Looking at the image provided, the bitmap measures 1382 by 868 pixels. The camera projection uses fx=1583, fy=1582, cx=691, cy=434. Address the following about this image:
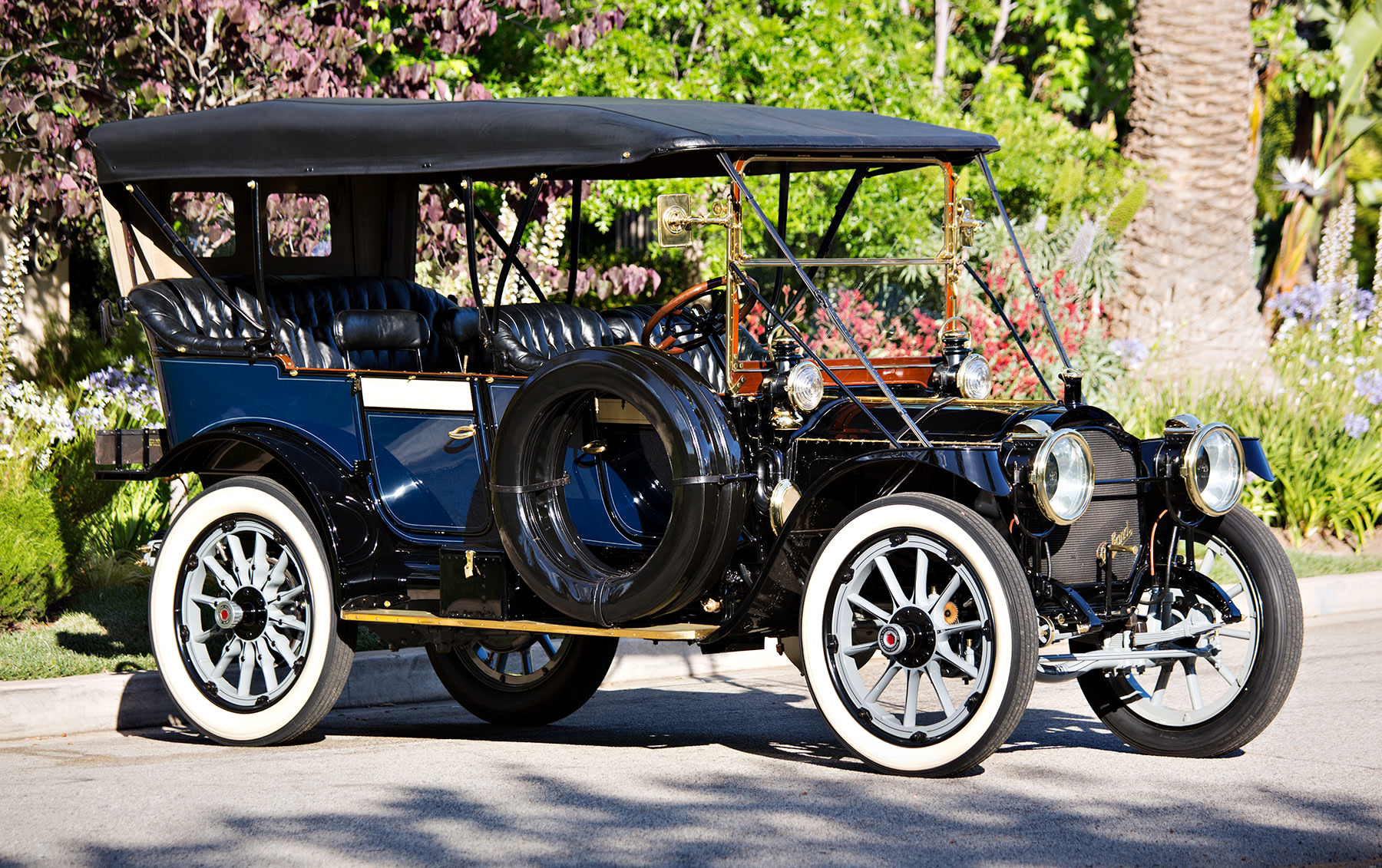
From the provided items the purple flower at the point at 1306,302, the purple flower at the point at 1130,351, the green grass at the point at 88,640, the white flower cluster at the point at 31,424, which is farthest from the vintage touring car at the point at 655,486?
the purple flower at the point at 1306,302

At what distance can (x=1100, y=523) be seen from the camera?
4980 millimetres

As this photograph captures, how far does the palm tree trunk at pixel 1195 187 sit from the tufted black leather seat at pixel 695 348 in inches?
278

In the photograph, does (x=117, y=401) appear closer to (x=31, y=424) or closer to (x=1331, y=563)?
Result: (x=31, y=424)

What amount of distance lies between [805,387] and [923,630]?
0.85 metres

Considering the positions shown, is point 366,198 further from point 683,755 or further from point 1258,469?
point 1258,469

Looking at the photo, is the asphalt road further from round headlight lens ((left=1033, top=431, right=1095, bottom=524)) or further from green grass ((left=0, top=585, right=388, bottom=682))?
round headlight lens ((left=1033, top=431, right=1095, bottom=524))

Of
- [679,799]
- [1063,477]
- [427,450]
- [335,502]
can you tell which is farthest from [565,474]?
[1063,477]

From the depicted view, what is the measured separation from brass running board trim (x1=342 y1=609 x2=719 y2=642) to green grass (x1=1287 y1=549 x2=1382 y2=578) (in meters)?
5.65

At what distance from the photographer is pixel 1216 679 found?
6.70 meters

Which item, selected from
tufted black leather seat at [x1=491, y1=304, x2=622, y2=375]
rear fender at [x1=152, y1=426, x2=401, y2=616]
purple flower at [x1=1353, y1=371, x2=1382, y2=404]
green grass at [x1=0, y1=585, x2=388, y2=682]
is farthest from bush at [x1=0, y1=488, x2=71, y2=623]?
purple flower at [x1=1353, y1=371, x2=1382, y2=404]

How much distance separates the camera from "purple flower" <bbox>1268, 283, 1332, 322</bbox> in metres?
12.0

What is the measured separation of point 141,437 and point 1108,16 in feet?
49.7

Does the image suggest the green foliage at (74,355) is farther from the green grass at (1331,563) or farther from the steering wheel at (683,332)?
the green grass at (1331,563)

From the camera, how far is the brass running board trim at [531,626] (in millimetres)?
4902
